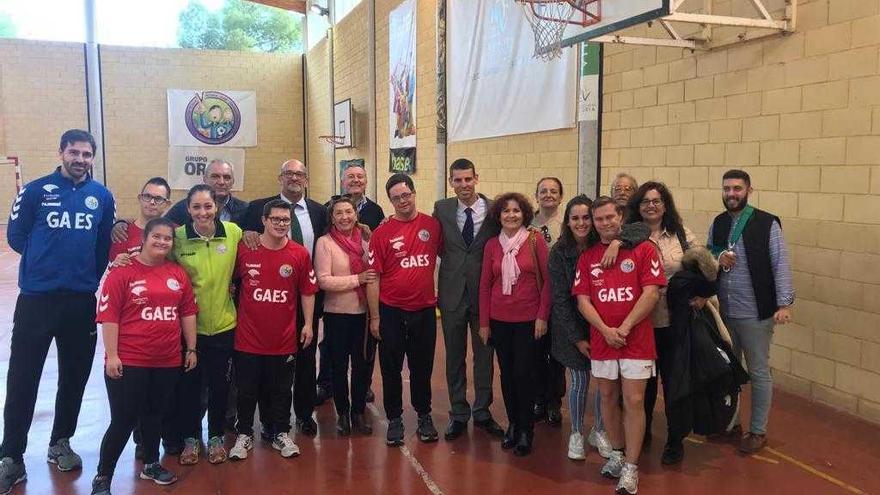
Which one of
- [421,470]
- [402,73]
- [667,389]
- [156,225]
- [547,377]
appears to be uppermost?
[402,73]

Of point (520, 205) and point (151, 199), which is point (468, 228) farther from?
point (151, 199)

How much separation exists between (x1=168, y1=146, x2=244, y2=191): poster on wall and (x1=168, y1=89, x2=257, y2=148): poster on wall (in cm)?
15

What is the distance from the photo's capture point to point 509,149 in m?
7.49

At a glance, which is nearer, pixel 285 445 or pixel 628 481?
pixel 628 481

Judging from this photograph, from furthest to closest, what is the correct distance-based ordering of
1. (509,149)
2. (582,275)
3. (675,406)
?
(509,149) < (675,406) < (582,275)

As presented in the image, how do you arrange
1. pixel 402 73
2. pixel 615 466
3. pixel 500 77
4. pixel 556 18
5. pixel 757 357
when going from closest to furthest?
pixel 615 466, pixel 757 357, pixel 556 18, pixel 500 77, pixel 402 73

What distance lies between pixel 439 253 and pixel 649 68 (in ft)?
8.95

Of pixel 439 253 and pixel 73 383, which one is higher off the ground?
pixel 439 253

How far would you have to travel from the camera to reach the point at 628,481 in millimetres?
3035

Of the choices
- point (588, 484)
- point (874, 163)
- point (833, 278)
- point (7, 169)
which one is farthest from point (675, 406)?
point (7, 169)

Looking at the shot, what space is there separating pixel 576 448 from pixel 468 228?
1295mm

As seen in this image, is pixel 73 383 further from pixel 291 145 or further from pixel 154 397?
pixel 291 145

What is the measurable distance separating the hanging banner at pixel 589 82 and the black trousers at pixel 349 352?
3241 mm

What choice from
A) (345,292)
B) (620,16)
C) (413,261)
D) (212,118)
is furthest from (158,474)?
(212,118)
